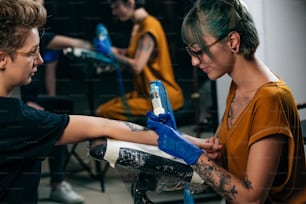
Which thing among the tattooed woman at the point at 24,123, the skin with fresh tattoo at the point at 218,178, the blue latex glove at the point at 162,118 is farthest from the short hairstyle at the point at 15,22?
the skin with fresh tattoo at the point at 218,178

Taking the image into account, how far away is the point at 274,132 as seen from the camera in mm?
805

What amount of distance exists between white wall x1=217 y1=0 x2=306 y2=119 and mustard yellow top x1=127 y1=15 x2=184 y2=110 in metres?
0.80

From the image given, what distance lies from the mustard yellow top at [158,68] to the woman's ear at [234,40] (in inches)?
40.7

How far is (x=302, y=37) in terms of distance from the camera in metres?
1.09

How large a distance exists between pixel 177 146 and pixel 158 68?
110cm

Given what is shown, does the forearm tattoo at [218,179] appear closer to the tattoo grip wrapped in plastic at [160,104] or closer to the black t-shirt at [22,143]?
the tattoo grip wrapped in plastic at [160,104]

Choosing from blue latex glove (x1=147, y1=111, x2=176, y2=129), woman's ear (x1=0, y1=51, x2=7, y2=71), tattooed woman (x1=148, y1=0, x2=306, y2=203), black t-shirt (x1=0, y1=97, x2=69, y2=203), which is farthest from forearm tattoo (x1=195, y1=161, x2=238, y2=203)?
woman's ear (x1=0, y1=51, x2=7, y2=71)

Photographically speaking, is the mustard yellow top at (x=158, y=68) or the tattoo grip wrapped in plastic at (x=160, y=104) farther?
the mustard yellow top at (x=158, y=68)

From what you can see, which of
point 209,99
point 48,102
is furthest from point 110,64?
point 209,99

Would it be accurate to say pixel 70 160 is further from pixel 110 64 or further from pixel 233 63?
A: pixel 233 63

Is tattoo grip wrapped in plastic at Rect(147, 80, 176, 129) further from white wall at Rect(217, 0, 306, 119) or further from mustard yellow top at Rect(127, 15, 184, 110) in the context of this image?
mustard yellow top at Rect(127, 15, 184, 110)

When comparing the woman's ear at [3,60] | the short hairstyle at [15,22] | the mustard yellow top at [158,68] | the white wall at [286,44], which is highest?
the short hairstyle at [15,22]

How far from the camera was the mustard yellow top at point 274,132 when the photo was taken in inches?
32.1

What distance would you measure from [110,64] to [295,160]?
4.06 ft
